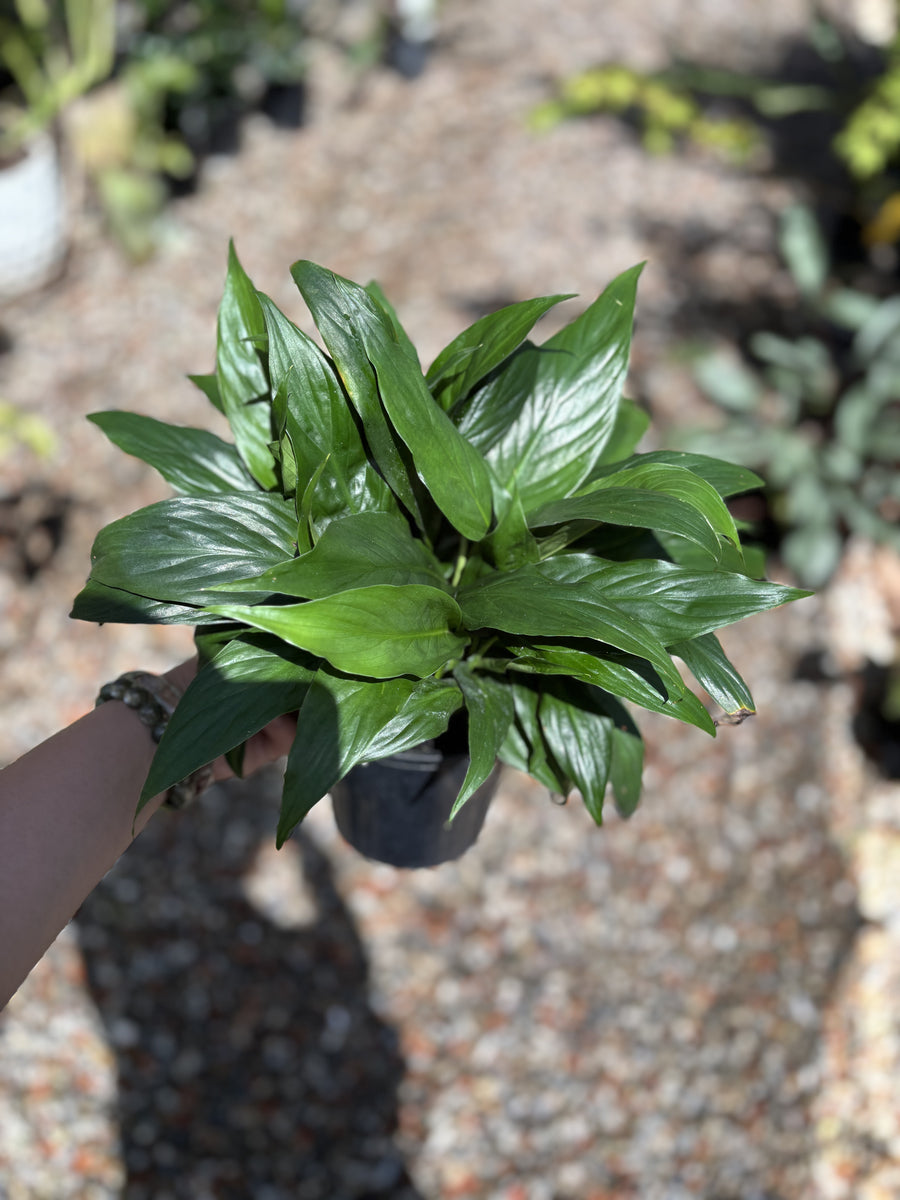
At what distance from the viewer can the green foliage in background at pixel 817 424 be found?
346 cm

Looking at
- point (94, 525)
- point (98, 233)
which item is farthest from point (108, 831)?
point (98, 233)

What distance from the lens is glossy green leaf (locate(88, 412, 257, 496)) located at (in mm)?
1307

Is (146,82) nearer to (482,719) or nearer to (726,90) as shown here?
(726,90)

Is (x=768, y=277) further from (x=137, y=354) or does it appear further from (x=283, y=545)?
(x=283, y=545)

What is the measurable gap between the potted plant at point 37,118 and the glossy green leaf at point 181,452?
8.75 ft

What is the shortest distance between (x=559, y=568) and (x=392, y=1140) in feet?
6.07

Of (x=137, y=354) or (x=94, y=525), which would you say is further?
(x=137, y=354)

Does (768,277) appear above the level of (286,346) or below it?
below

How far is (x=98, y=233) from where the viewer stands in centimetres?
394

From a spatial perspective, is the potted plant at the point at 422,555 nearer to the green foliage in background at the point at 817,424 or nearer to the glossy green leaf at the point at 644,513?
the glossy green leaf at the point at 644,513

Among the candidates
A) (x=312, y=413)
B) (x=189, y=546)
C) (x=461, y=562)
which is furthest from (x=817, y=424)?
(x=189, y=546)

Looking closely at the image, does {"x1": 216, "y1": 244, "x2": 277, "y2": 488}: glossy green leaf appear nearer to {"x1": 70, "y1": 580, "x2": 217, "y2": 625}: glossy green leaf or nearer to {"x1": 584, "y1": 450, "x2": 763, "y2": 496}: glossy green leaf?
{"x1": 70, "y1": 580, "x2": 217, "y2": 625}: glossy green leaf

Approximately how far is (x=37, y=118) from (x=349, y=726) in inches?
127

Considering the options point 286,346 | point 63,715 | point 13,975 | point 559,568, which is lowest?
point 63,715
